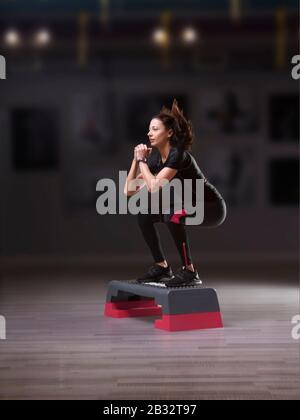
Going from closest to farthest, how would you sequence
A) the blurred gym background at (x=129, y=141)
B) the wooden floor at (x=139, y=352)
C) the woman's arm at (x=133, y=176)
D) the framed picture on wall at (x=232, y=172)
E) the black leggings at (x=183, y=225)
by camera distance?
the wooden floor at (x=139, y=352)
the black leggings at (x=183, y=225)
the woman's arm at (x=133, y=176)
the blurred gym background at (x=129, y=141)
the framed picture on wall at (x=232, y=172)

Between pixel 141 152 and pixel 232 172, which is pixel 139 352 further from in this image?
pixel 232 172

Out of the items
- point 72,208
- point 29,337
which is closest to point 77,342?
point 29,337

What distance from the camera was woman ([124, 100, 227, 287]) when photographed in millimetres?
3730

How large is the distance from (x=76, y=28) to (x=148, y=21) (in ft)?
2.57

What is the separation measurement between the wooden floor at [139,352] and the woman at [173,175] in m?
0.36

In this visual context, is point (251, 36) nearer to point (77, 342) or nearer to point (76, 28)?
point (76, 28)

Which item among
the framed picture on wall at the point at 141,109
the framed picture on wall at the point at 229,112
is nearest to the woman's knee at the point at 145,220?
the framed picture on wall at the point at 141,109

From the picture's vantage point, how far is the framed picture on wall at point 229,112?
8095 mm

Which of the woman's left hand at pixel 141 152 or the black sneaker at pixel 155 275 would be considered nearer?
the woman's left hand at pixel 141 152

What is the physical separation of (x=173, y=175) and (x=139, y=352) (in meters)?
1.00

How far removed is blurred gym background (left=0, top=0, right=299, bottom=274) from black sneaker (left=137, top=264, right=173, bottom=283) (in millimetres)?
3878

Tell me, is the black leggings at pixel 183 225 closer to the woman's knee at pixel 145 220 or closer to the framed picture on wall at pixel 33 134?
the woman's knee at pixel 145 220

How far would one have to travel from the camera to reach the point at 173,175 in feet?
12.2
